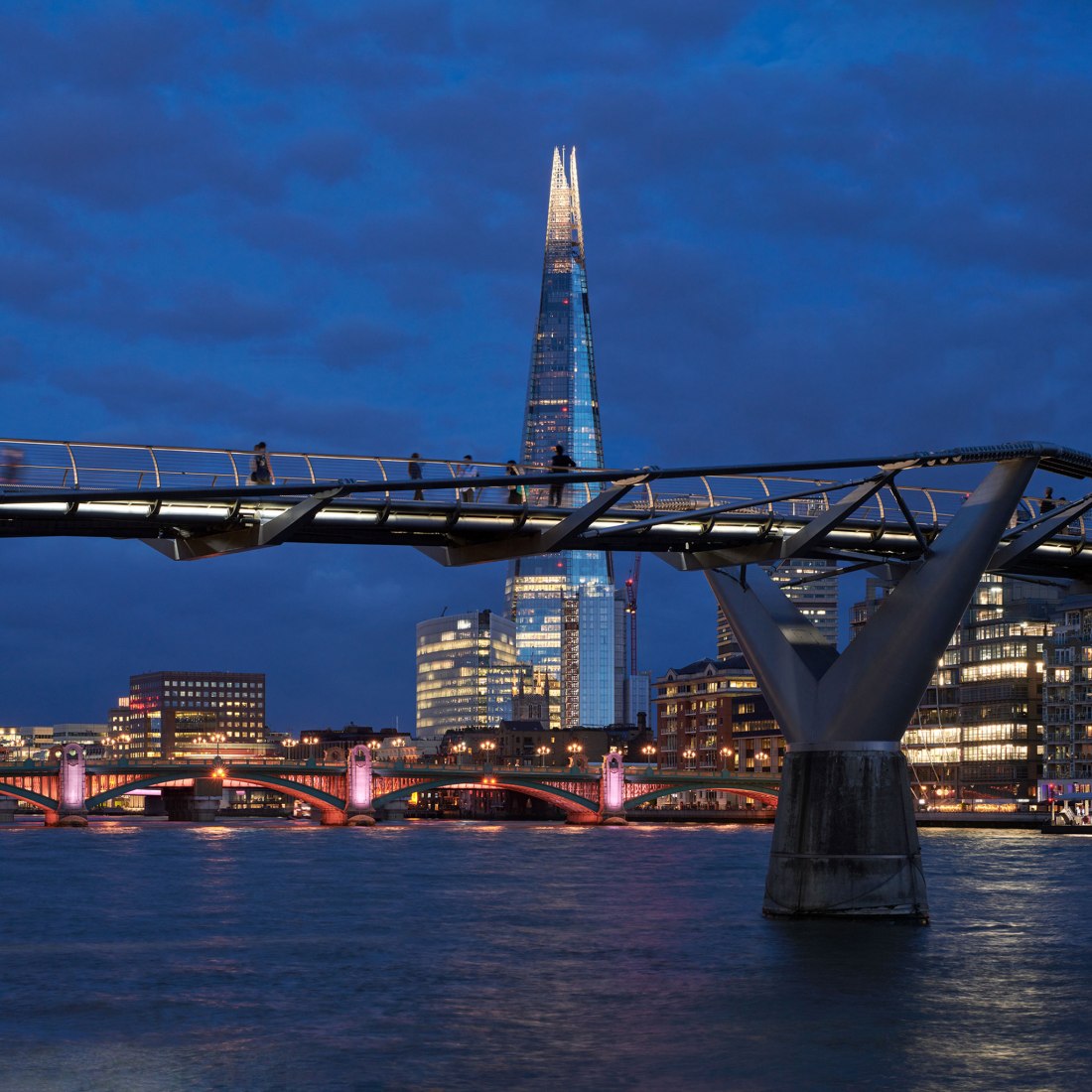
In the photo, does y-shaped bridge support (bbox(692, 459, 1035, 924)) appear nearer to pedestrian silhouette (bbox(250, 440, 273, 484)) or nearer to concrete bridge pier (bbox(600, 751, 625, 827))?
pedestrian silhouette (bbox(250, 440, 273, 484))

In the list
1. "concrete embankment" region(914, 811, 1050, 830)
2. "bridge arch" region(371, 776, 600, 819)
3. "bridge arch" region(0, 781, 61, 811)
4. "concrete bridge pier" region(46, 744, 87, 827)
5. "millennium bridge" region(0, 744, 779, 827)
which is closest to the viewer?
"concrete embankment" region(914, 811, 1050, 830)

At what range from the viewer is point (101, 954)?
55906mm

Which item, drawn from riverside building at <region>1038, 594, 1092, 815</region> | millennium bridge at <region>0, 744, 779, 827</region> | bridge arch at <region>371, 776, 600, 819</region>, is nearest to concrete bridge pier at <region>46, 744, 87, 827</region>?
millennium bridge at <region>0, 744, 779, 827</region>

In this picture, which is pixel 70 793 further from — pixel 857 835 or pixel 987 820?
pixel 857 835

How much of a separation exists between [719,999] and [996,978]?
8.97 metres

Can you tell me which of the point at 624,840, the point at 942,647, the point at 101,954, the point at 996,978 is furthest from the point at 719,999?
the point at 624,840

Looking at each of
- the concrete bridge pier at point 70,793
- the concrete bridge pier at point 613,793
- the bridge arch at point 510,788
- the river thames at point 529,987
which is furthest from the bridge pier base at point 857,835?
the concrete bridge pier at point 613,793

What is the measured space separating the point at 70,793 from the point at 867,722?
140 m

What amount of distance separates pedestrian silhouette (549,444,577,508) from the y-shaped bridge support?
6.75 metres

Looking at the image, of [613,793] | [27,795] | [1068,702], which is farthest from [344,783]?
[1068,702]

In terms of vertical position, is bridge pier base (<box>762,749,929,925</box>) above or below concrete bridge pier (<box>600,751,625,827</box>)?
above

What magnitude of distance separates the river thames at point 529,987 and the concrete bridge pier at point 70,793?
88.9 m

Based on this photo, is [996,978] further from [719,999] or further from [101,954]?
[101,954]

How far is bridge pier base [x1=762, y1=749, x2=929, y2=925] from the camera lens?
49.6 metres
